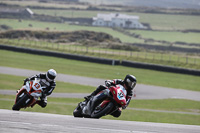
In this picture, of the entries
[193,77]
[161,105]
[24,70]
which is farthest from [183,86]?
[24,70]

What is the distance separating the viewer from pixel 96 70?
40.4 metres

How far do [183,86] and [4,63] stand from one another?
18.3 m

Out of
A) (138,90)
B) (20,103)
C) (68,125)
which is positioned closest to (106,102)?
(68,125)

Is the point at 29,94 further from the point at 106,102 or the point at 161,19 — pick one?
the point at 161,19

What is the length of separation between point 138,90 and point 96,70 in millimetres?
10990

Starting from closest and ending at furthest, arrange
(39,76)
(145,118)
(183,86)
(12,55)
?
(39,76) < (145,118) < (183,86) < (12,55)

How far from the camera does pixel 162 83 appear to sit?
3553 centimetres

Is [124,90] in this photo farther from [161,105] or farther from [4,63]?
[4,63]

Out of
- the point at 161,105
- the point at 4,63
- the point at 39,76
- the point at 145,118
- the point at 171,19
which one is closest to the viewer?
the point at 39,76

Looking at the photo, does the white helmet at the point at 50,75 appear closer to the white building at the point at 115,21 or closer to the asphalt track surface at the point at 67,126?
the asphalt track surface at the point at 67,126

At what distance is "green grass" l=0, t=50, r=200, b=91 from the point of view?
119ft

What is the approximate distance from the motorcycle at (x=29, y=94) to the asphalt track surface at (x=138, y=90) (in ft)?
39.4

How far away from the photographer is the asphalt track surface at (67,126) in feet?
25.4

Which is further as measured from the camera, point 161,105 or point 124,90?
point 161,105
